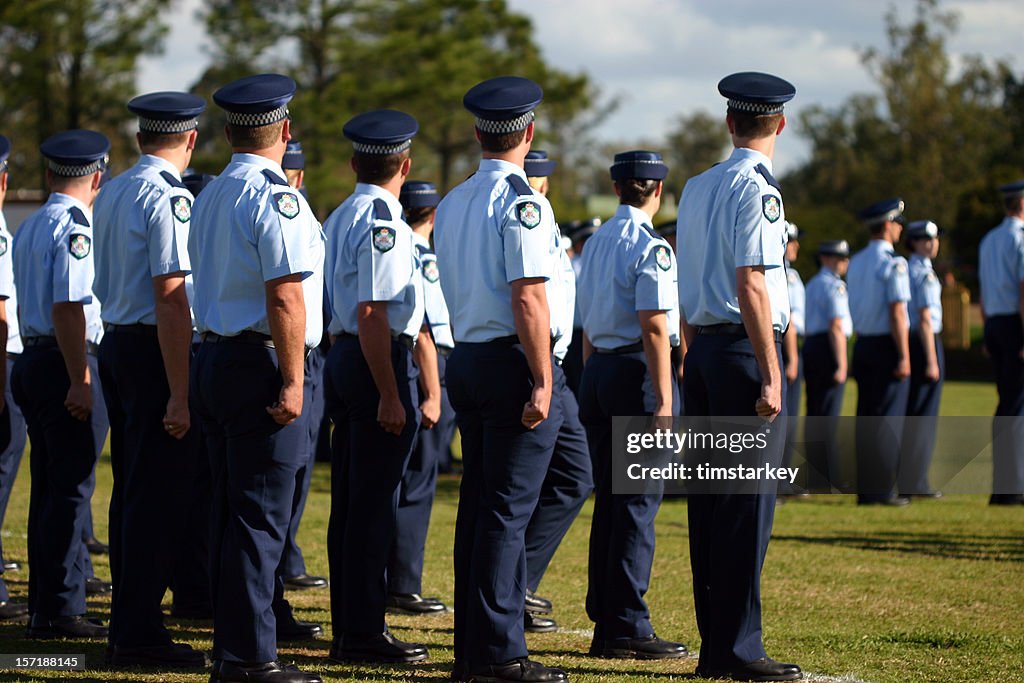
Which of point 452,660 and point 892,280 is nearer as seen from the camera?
point 452,660

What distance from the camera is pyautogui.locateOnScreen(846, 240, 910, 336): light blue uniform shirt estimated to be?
12.1 m

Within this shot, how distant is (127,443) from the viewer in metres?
6.06

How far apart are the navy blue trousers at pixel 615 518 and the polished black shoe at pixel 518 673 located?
0.93 m

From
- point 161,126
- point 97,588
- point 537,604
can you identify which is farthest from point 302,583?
point 161,126

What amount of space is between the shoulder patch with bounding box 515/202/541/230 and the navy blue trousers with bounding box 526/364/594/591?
141cm

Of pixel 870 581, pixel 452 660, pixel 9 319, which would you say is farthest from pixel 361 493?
pixel 870 581

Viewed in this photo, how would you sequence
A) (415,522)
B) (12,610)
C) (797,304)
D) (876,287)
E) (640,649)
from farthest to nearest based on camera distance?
(797,304) < (876,287) < (415,522) < (12,610) < (640,649)

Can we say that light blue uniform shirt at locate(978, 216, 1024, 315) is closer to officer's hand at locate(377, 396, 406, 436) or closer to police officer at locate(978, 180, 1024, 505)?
police officer at locate(978, 180, 1024, 505)

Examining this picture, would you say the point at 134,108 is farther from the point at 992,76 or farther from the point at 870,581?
the point at 992,76

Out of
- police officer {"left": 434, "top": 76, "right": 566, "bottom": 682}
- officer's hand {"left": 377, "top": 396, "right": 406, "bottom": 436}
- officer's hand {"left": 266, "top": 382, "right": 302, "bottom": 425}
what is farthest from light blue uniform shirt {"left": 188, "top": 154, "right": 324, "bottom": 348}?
officer's hand {"left": 377, "top": 396, "right": 406, "bottom": 436}

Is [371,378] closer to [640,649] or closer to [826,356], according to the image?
[640,649]

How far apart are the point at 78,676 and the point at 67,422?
147 centimetres

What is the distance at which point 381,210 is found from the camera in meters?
6.41

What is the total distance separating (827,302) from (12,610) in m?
8.26
